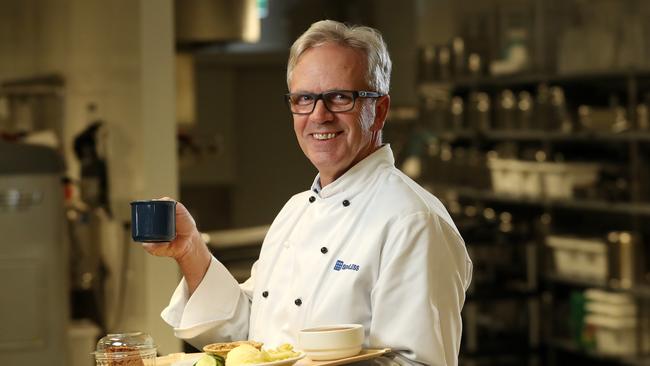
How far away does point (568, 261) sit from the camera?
22.6 ft

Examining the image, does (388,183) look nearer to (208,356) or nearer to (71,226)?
(208,356)

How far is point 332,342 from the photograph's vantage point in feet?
5.73

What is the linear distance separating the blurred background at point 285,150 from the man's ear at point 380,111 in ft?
10.2

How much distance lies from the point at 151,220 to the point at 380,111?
19.6 inches

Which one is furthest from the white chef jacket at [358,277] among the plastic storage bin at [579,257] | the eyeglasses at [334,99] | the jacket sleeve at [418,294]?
the plastic storage bin at [579,257]

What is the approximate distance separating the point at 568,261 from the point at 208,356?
541 cm

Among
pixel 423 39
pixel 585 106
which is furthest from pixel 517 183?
pixel 423 39

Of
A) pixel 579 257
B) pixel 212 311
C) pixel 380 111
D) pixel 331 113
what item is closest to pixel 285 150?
pixel 579 257

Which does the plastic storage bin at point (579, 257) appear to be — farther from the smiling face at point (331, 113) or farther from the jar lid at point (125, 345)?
the jar lid at point (125, 345)

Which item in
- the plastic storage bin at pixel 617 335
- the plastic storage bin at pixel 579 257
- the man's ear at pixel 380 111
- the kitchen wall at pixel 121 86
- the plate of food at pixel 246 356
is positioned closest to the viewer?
the plate of food at pixel 246 356

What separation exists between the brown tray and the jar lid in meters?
0.25

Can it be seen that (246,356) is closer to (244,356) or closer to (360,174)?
(244,356)

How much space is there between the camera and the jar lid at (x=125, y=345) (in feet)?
5.80

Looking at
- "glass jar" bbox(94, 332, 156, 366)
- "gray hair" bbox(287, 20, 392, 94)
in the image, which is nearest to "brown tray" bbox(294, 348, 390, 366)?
"glass jar" bbox(94, 332, 156, 366)
